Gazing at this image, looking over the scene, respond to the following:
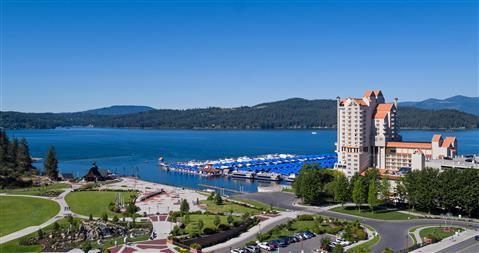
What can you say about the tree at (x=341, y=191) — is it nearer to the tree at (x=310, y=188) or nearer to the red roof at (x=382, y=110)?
the tree at (x=310, y=188)

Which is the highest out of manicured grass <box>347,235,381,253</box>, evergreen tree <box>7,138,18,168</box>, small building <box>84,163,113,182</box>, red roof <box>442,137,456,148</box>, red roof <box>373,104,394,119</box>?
red roof <box>373,104,394,119</box>

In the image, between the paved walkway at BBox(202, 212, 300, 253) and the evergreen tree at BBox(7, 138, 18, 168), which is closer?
the paved walkway at BBox(202, 212, 300, 253)

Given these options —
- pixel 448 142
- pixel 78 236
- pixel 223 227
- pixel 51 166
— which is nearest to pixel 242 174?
pixel 51 166

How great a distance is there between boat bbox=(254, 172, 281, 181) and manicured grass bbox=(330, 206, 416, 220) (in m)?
37.4

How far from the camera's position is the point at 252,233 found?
138 ft

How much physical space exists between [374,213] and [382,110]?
32.5 m

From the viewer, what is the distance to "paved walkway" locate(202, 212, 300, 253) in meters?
37.7

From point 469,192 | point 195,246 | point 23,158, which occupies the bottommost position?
point 195,246

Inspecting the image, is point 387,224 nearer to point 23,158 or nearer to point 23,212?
point 23,212

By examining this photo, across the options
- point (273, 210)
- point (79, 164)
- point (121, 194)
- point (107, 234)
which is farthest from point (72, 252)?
point (79, 164)

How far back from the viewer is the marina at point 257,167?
95.2 m

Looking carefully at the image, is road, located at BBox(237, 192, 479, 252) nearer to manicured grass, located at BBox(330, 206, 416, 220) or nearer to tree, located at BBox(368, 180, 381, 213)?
manicured grass, located at BBox(330, 206, 416, 220)

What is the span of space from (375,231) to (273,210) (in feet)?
41.8

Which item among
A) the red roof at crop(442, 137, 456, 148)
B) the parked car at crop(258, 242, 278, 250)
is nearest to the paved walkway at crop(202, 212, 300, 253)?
the parked car at crop(258, 242, 278, 250)
